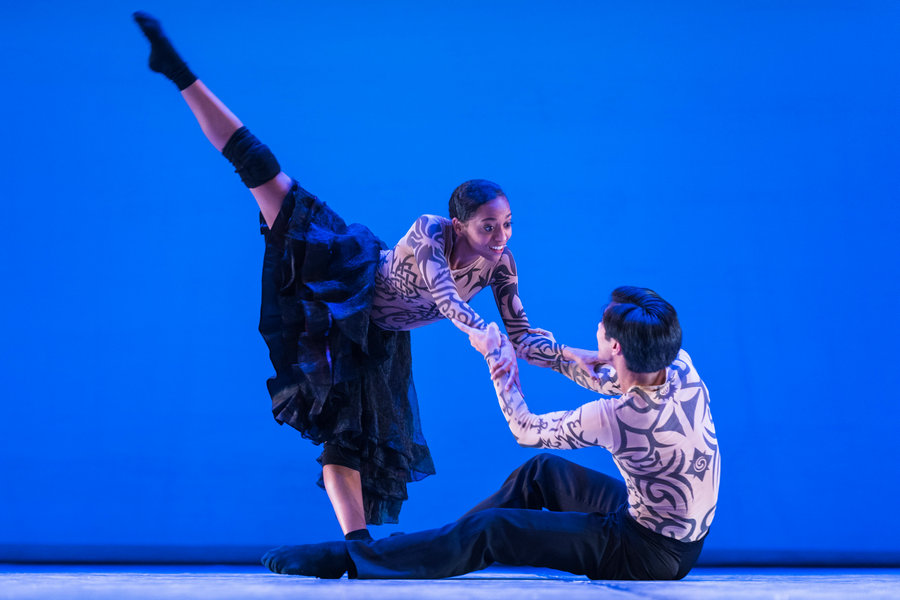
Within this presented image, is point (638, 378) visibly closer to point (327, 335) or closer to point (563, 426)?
point (563, 426)

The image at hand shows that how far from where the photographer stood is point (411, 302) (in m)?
2.27

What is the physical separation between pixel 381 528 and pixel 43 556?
140 centimetres

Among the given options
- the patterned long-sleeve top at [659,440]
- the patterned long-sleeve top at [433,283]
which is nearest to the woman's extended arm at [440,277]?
the patterned long-sleeve top at [433,283]

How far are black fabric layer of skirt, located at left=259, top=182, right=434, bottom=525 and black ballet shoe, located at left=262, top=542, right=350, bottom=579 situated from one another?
623 millimetres

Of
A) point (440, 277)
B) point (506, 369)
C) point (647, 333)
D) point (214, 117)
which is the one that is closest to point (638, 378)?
point (647, 333)

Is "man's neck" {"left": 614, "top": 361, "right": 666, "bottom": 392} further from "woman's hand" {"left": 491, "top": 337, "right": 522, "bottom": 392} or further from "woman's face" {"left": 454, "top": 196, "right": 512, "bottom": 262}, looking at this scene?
"woman's face" {"left": 454, "top": 196, "right": 512, "bottom": 262}

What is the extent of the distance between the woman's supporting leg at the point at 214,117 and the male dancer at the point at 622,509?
100cm

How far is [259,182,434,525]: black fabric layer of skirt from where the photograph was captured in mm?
2234

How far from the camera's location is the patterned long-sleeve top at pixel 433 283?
204 cm

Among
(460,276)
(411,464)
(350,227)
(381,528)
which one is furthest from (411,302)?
(381,528)

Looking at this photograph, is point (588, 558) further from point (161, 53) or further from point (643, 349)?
point (161, 53)

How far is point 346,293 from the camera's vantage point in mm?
2273

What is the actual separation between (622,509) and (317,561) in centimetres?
65


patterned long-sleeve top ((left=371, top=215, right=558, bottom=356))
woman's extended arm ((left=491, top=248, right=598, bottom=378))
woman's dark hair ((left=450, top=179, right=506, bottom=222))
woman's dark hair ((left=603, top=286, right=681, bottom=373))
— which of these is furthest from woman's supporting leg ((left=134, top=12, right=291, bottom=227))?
woman's dark hair ((left=603, top=286, right=681, bottom=373))
